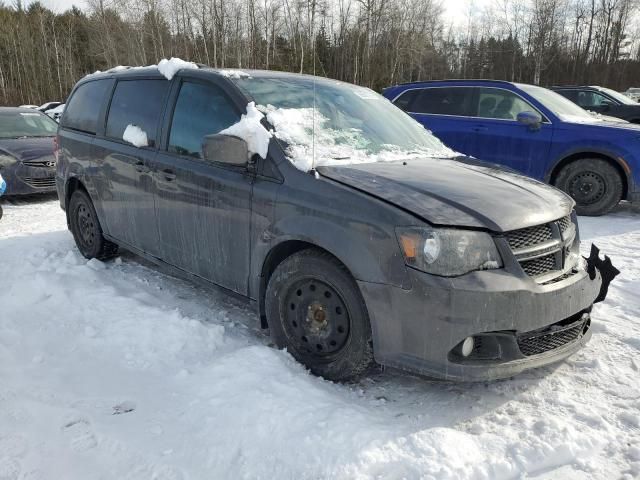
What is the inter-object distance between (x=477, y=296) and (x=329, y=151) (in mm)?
1312

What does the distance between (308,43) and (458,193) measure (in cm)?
4081

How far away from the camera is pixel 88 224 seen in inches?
198

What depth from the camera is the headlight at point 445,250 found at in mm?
2387

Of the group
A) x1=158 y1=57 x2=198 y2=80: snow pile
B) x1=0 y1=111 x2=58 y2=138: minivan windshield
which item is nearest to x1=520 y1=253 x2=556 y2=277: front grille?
x1=158 y1=57 x2=198 y2=80: snow pile

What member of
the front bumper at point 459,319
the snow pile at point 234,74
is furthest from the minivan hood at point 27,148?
the front bumper at point 459,319

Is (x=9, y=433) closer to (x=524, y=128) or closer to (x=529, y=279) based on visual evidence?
(x=529, y=279)

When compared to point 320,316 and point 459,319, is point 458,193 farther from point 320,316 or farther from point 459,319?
point 320,316

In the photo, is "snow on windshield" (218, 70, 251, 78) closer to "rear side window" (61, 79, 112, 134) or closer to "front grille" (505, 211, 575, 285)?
"rear side window" (61, 79, 112, 134)

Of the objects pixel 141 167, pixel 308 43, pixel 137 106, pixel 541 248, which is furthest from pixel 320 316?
pixel 308 43

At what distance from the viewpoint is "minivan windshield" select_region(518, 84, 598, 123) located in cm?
724

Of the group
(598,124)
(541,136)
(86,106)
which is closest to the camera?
(86,106)

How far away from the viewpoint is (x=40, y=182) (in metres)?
8.21

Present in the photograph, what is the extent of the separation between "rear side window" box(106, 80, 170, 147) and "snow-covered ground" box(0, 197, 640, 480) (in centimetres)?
141

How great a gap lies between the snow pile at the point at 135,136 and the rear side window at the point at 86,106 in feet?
2.42
